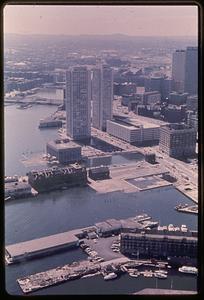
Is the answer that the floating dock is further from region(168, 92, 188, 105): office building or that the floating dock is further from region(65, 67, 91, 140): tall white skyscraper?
region(168, 92, 188, 105): office building

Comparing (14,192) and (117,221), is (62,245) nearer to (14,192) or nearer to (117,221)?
(117,221)

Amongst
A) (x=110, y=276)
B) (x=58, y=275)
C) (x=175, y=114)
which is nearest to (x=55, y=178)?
(x=58, y=275)

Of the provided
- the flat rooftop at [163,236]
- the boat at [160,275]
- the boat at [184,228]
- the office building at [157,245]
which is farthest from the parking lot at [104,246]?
the boat at [184,228]

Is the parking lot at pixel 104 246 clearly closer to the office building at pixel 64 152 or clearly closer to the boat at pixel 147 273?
the boat at pixel 147 273

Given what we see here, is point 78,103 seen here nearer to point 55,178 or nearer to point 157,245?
point 55,178
